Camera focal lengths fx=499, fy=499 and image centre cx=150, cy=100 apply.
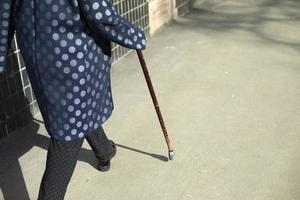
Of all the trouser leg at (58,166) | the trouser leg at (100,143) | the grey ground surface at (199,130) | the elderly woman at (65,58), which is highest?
the elderly woman at (65,58)

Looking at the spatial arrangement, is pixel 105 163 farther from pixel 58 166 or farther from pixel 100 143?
pixel 58 166

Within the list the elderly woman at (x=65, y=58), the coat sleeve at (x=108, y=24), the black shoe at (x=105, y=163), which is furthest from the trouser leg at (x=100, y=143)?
the coat sleeve at (x=108, y=24)

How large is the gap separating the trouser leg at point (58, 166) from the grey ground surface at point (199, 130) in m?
0.47

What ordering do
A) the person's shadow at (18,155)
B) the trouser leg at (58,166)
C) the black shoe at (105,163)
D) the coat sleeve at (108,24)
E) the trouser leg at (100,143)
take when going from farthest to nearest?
1. the black shoe at (105,163)
2. the person's shadow at (18,155)
3. the trouser leg at (100,143)
4. the trouser leg at (58,166)
5. the coat sleeve at (108,24)

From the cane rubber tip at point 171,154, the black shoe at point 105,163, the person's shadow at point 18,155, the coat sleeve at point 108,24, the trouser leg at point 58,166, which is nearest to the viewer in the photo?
the coat sleeve at point 108,24

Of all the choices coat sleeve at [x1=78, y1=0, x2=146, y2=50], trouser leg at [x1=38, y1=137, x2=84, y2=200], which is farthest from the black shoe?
coat sleeve at [x1=78, y1=0, x2=146, y2=50]

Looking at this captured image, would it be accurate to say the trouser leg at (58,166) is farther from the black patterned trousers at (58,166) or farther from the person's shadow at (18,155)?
the person's shadow at (18,155)

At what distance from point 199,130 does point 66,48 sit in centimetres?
183

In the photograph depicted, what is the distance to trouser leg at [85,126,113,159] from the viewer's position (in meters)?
3.17

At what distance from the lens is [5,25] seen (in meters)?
2.53

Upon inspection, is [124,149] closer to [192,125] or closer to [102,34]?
[192,125]

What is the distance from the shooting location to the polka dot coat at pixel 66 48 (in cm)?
242

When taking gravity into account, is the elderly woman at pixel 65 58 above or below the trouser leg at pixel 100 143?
above

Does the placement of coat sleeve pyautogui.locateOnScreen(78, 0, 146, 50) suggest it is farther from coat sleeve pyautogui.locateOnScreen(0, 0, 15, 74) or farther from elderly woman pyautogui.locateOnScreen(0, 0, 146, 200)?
coat sleeve pyautogui.locateOnScreen(0, 0, 15, 74)
